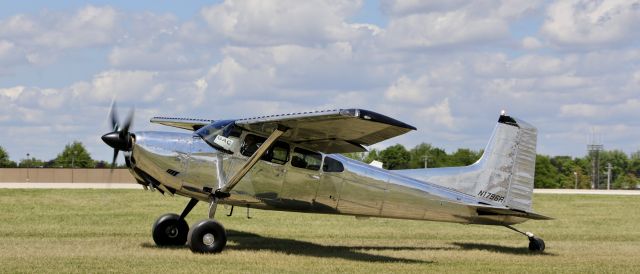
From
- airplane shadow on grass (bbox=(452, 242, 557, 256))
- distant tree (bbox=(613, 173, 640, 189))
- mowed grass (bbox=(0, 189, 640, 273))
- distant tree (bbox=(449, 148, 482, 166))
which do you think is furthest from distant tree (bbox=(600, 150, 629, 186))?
airplane shadow on grass (bbox=(452, 242, 557, 256))

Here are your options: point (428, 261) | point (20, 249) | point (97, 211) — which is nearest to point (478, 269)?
point (428, 261)

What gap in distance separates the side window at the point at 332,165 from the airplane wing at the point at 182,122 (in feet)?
11.6

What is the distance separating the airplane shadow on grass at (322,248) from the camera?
1611cm

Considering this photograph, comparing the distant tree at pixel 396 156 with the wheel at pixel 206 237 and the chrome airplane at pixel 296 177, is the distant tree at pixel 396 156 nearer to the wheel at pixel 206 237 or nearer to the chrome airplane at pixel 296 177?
the chrome airplane at pixel 296 177

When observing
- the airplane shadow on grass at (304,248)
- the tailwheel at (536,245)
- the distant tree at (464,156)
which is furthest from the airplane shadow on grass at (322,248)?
the distant tree at (464,156)

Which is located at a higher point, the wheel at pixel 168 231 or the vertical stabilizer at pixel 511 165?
the vertical stabilizer at pixel 511 165

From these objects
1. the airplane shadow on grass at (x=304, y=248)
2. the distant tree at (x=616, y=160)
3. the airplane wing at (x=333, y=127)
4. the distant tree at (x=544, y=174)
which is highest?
the distant tree at (x=616, y=160)

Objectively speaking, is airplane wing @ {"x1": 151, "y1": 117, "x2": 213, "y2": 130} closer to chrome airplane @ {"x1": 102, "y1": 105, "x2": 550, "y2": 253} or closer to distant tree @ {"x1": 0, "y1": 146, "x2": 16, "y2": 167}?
chrome airplane @ {"x1": 102, "y1": 105, "x2": 550, "y2": 253}

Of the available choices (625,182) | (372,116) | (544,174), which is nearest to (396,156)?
(544,174)

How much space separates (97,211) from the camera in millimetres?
28141

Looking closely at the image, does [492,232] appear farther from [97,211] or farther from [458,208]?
[97,211]

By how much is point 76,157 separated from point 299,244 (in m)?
101

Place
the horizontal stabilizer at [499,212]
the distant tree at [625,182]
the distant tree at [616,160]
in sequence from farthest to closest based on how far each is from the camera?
the distant tree at [616,160], the distant tree at [625,182], the horizontal stabilizer at [499,212]

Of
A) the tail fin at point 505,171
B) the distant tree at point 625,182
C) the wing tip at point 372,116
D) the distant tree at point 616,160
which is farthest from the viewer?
the distant tree at point 616,160
